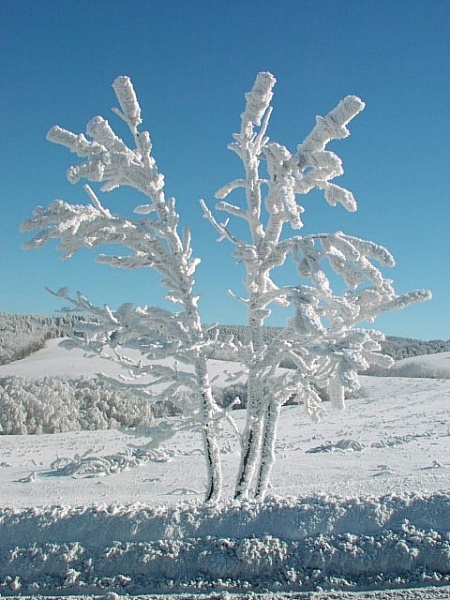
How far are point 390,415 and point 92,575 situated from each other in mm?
19134

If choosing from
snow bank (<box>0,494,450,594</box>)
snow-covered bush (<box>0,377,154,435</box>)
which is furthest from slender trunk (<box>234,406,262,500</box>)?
snow-covered bush (<box>0,377,154,435</box>)

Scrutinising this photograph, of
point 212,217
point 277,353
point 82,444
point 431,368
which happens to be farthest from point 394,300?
point 431,368

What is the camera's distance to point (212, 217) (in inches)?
295

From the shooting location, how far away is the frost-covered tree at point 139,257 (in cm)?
678

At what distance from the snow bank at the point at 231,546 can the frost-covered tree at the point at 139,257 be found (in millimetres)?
2574

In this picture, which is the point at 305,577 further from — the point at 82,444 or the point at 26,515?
the point at 82,444

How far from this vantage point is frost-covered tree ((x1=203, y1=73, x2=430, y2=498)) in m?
6.45

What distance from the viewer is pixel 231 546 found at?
4055 millimetres

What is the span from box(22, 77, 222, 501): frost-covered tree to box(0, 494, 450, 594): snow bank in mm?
2574

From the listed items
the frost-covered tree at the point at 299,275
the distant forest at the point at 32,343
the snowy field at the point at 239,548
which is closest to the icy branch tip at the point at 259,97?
the frost-covered tree at the point at 299,275

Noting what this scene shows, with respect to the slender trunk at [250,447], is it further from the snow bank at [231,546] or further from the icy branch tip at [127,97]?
the icy branch tip at [127,97]

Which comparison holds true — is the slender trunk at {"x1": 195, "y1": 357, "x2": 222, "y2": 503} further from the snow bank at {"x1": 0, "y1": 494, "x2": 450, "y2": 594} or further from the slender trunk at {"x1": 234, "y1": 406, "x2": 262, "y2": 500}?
the snow bank at {"x1": 0, "y1": 494, "x2": 450, "y2": 594}

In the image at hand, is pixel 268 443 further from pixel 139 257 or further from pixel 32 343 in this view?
pixel 32 343

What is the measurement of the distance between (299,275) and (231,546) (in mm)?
3288
